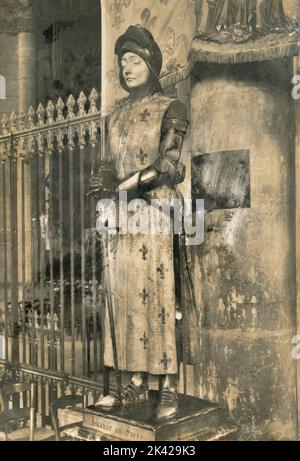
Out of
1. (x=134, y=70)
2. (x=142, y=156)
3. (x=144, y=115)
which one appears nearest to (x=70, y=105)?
(x=134, y=70)

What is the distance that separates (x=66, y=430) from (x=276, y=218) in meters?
1.93

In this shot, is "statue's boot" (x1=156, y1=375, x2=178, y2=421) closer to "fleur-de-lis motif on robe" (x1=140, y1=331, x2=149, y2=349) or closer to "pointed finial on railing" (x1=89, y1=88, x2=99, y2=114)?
"fleur-de-lis motif on robe" (x1=140, y1=331, x2=149, y2=349)

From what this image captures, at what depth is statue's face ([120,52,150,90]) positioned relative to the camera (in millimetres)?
3699

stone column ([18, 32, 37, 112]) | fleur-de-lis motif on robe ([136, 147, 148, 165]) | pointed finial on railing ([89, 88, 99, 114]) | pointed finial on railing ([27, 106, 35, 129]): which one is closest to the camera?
fleur-de-lis motif on robe ([136, 147, 148, 165])

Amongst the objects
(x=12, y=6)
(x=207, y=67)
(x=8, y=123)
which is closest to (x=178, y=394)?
(x=207, y=67)

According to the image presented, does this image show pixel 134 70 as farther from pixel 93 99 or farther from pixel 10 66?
pixel 10 66

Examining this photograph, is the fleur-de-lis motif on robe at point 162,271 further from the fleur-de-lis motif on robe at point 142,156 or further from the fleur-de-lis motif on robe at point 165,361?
the fleur-de-lis motif on robe at point 142,156

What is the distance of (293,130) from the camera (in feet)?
11.4

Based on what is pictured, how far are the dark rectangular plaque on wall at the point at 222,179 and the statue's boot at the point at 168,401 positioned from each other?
3.61ft

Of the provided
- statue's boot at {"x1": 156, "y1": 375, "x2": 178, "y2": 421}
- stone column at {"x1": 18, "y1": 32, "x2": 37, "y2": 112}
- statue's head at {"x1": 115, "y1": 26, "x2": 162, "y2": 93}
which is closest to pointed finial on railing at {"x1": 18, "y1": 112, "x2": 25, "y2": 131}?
statue's head at {"x1": 115, "y1": 26, "x2": 162, "y2": 93}

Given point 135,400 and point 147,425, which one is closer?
point 147,425

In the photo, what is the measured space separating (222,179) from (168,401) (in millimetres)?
1390

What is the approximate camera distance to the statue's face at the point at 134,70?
3699mm

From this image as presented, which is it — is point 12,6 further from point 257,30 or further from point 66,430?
point 66,430
